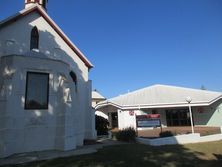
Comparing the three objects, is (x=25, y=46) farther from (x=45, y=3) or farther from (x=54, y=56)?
(x=45, y=3)

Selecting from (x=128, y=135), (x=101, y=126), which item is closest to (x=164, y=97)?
(x=101, y=126)

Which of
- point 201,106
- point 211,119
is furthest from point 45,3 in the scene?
point 211,119

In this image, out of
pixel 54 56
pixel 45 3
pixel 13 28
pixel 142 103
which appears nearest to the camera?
pixel 13 28

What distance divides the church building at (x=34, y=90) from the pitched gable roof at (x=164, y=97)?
925 centimetres

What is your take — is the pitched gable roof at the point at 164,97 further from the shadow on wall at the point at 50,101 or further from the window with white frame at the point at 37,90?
the window with white frame at the point at 37,90

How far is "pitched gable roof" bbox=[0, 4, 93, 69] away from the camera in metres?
14.4

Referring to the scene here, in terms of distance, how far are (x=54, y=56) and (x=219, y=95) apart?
1796 centimetres

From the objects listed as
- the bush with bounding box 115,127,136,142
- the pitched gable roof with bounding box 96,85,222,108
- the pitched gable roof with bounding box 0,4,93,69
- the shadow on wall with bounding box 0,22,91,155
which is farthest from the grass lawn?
the pitched gable roof with bounding box 96,85,222,108

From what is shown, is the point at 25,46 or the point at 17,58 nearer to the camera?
the point at 17,58

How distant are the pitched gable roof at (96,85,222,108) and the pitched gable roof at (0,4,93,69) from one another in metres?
8.05

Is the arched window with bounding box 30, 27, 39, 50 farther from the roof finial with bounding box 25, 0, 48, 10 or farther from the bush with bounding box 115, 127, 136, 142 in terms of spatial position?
the bush with bounding box 115, 127, 136, 142

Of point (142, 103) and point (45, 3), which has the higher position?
point (45, 3)

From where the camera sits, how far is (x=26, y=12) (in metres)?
15.1

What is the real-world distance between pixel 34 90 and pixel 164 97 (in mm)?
16002
